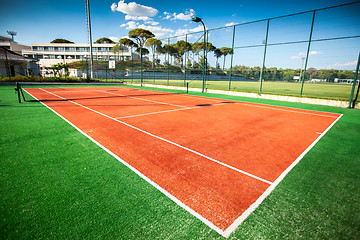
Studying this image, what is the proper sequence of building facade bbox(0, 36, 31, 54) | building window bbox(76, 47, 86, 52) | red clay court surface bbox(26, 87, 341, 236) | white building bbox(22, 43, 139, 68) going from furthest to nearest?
building window bbox(76, 47, 86, 52), white building bbox(22, 43, 139, 68), building facade bbox(0, 36, 31, 54), red clay court surface bbox(26, 87, 341, 236)

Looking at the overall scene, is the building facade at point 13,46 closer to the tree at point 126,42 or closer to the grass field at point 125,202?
the tree at point 126,42

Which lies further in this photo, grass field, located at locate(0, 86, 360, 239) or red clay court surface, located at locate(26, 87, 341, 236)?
red clay court surface, located at locate(26, 87, 341, 236)

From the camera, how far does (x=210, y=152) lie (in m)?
4.50

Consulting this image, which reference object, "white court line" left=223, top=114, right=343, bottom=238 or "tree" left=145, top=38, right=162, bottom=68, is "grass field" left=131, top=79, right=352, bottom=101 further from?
"tree" left=145, top=38, right=162, bottom=68

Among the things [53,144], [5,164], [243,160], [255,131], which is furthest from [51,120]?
[255,131]

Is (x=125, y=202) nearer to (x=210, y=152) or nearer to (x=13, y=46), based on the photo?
(x=210, y=152)

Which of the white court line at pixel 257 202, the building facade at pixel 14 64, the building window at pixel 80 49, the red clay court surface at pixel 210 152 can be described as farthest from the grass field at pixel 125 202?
the building window at pixel 80 49

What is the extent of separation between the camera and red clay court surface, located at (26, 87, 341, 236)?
279 centimetres

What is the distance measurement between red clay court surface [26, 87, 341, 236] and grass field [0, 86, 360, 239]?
205 mm

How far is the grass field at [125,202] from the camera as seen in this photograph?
2.19m

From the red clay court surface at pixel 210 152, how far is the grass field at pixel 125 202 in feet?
0.67

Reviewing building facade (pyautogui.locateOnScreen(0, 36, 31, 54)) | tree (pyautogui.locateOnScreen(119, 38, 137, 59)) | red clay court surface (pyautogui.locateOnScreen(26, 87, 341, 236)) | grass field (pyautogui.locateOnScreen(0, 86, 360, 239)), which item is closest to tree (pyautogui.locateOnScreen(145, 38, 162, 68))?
tree (pyautogui.locateOnScreen(119, 38, 137, 59))

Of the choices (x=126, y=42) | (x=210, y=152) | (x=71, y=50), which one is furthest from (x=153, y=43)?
(x=210, y=152)

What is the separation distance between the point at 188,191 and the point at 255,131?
4.22m
